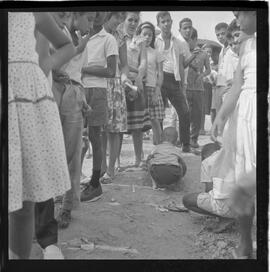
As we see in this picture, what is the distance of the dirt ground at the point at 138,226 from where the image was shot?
10.0 feet

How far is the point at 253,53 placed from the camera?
305 centimetres

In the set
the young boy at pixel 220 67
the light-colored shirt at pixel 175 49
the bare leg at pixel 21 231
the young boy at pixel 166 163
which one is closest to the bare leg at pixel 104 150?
the young boy at pixel 166 163

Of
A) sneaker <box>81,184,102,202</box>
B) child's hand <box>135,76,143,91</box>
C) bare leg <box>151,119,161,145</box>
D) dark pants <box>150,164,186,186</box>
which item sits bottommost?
sneaker <box>81,184,102,202</box>

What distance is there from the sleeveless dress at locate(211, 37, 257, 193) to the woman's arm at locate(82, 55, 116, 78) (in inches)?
32.8

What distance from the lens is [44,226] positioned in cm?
302

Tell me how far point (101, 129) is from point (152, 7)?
2.78 ft

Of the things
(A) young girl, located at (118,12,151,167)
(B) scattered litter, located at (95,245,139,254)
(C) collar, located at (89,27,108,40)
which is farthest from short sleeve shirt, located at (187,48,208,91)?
(B) scattered litter, located at (95,245,139,254)

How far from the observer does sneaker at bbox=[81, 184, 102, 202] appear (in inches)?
121

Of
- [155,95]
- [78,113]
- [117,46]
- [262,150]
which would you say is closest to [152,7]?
[117,46]

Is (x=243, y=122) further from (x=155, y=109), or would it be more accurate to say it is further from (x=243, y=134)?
(x=155, y=109)

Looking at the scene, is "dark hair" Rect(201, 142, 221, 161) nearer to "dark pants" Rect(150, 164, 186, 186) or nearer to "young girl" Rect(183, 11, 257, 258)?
"young girl" Rect(183, 11, 257, 258)

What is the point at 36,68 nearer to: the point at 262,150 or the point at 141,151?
the point at 141,151

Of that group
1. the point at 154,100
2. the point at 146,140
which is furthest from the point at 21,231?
the point at 154,100

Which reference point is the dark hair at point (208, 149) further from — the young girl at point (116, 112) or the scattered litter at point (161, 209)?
the young girl at point (116, 112)
